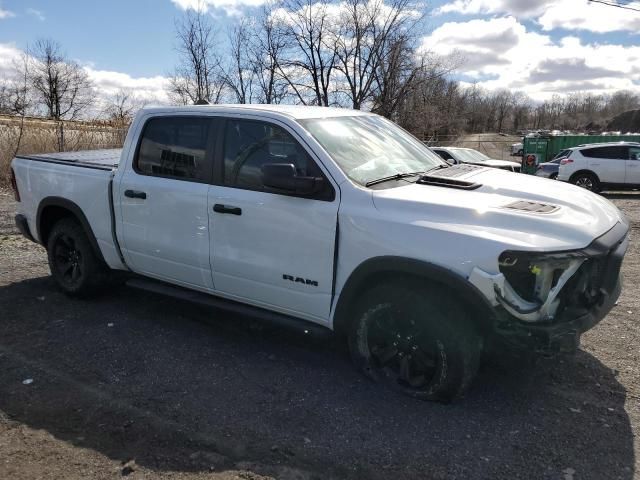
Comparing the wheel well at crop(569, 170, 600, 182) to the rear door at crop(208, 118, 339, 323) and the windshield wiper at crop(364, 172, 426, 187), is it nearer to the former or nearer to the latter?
the windshield wiper at crop(364, 172, 426, 187)

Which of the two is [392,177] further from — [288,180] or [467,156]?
[467,156]

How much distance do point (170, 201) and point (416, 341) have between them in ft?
7.37

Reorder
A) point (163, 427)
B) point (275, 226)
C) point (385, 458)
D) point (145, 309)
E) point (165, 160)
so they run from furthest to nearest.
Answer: point (145, 309) → point (165, 160) → point (275, 226) → point (163, 427) → point (385, 458)

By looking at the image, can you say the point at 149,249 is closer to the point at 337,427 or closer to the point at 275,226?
the point at 275,226

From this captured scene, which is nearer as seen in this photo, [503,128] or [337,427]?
[337,427]

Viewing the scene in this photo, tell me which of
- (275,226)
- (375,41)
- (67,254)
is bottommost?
(67,254)

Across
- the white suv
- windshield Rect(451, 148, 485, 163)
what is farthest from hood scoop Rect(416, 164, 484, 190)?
the white suv

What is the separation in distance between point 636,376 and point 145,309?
4237 mm

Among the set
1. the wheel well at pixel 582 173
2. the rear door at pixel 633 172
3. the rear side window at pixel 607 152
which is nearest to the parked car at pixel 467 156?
the wheel well at pixel 582 173

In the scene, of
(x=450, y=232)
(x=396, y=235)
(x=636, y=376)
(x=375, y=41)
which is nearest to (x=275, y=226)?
(x=396, y=235)

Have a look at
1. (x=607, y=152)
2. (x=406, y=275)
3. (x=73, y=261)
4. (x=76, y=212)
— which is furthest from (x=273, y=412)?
(x=607, y=152)

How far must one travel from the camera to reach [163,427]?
3.18 m

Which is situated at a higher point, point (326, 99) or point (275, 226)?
point (326, 99)

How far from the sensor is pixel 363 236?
3.31m
